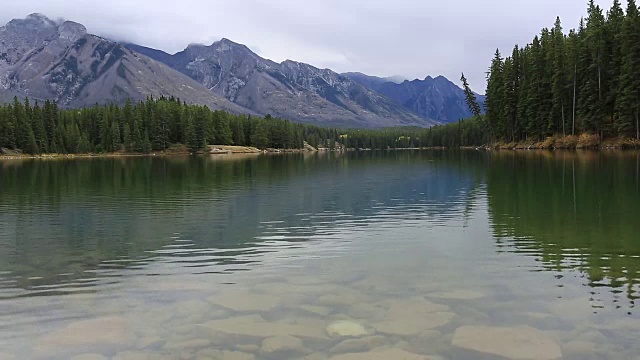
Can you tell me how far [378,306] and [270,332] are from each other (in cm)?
319

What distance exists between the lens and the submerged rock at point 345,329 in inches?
467

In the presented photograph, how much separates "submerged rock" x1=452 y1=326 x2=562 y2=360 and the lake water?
5 cm

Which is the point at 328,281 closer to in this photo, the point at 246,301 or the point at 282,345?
the point at 246,301

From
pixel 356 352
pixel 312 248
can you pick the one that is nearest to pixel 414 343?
pixel 356 352

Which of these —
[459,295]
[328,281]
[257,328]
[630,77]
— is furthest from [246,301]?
[630,77]

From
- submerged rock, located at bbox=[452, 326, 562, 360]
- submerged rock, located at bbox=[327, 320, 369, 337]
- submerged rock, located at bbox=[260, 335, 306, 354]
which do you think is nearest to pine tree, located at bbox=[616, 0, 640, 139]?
submerged rock, located at bbox=[452, 326, 562, 360]

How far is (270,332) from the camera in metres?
12.1

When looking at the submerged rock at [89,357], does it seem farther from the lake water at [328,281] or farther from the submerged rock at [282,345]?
the submerged rock at [282,345]

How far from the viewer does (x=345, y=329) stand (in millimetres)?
12141

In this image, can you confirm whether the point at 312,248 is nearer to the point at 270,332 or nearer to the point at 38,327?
the point at 270,332

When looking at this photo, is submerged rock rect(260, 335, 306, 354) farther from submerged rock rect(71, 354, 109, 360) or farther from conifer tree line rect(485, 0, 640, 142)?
conifer tree line rect(485, 0, 640, 142)

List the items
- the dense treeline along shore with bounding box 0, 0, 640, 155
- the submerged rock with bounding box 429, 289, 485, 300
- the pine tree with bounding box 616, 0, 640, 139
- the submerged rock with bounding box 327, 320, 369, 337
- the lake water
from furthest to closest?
the dense treeline along shore with bounding box 0, 0, 640, 155 → the pine tree with bounding box 616, 0, 640, 139 → the submerged rock with bounding box 429, 289, 485, 300 → the submerged rock with bounding box 327, 320, 369, 337 → the lake water

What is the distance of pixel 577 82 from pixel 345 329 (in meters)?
113

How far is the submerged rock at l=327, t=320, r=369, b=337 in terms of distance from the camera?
467 inches
